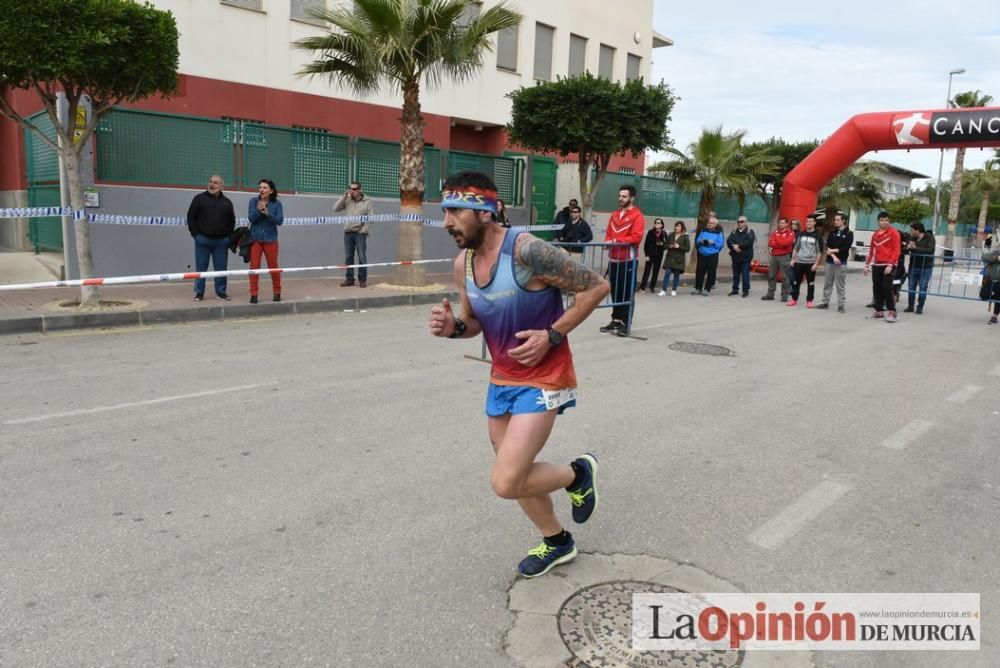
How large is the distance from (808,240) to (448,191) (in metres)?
13.1

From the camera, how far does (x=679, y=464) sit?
4980 millimetres

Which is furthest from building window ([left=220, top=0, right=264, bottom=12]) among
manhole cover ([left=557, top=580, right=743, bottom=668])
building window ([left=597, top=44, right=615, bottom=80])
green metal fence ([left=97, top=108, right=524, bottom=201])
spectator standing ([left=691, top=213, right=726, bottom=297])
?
manhole cover ([left=557, top=580, right=743, bottom=668])

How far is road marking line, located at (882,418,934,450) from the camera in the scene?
5.62 m

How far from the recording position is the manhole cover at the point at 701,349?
901cm

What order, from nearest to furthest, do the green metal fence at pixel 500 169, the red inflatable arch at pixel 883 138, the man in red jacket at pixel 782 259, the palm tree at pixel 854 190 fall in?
the man in red jacket at pixel 782 259
the red inflatable arch at pixel 883 138
the green metal fence at pixel 500 169
the palm tree at pixel 854 190

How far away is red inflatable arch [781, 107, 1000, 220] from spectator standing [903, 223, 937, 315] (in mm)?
2958

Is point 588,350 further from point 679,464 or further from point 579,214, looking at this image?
point 579,214

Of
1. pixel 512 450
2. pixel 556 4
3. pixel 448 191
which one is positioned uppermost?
pixel 556 4

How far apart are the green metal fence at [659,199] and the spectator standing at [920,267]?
25.1 ft

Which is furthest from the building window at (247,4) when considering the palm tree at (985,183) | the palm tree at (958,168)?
the palm tree at (985,183)

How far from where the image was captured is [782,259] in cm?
1571

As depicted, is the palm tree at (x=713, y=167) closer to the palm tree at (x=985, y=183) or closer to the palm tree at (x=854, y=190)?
the palm tree at (x=854, y=190)

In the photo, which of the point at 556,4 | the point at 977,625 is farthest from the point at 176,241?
the point at 556,4

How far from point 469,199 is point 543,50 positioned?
925 inches
